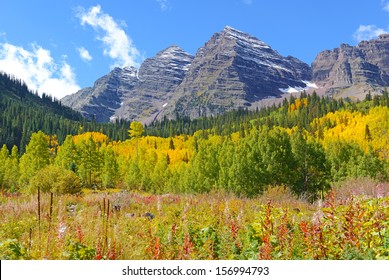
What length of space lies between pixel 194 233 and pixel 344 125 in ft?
443

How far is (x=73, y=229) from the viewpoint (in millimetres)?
7918

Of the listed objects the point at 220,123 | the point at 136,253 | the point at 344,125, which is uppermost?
the point at 220,123

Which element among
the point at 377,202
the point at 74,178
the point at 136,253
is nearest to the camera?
the point at 136,253

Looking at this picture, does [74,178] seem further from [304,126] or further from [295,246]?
[304,126]

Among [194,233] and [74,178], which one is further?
[74,178]

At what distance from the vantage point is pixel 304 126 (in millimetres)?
141375

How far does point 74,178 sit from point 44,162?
29.4m

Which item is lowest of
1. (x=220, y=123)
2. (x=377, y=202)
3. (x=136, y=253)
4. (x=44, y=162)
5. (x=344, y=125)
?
(x=136, y=253)

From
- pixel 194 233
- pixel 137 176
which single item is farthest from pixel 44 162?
pixel 194 233

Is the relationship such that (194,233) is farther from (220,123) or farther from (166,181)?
(220,123)

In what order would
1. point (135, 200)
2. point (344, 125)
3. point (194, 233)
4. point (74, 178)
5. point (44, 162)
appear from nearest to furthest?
point (194, 233) < point (135, 200) < point (74, 178) < point (44, 162) < point (344, 125)

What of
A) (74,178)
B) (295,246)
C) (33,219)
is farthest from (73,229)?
(74,178)

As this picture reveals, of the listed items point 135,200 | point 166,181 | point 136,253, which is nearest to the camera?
point 136,253

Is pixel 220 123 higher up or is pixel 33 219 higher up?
pixel 220 123
